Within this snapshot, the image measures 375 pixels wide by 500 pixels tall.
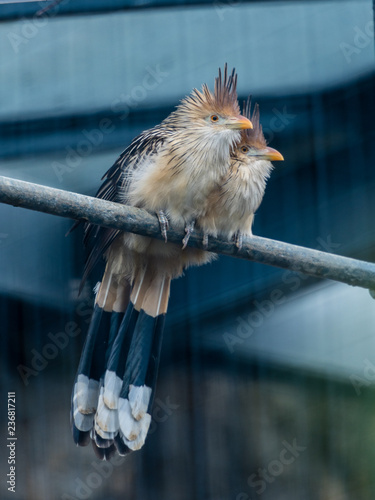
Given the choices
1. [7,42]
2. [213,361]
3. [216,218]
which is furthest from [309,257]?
[7,42]

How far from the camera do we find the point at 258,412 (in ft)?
9.59

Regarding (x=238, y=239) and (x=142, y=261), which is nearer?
(x=238, y=239)

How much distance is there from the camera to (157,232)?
1.76 meters

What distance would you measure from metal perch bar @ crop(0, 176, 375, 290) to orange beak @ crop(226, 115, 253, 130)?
359 mm

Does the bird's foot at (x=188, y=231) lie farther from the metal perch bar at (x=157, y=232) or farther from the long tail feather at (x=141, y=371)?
the long tail feather at (x=141, y=371)

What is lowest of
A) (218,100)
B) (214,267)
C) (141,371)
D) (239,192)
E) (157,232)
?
(141,371)

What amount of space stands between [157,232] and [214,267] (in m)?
1.40

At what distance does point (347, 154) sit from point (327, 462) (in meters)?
1.50

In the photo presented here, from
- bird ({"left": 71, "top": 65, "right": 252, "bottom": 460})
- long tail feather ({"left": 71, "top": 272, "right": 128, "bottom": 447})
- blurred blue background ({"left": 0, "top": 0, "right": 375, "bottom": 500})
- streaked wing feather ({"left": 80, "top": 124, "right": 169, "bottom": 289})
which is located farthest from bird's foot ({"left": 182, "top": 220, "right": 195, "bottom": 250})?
blurred blue background ({"left": 0, "top": 0, "right": 375, "bottom": 500})

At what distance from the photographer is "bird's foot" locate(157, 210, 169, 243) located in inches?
70.9

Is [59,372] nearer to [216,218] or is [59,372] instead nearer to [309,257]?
[216,218]

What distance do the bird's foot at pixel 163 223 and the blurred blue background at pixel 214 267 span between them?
43.1 inches

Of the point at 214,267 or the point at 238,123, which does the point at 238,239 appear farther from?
the point at 214,267

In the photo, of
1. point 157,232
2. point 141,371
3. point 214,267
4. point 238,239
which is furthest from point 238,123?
point 214,267
